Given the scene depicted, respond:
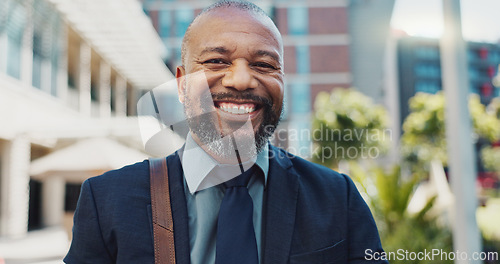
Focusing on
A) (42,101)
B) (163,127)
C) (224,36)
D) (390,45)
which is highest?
(390,45)

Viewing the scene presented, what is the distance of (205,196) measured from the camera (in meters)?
1.09

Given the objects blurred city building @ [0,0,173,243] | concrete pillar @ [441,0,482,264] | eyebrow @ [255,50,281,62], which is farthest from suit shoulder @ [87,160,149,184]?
blurred city building @ [0,0,173,243]

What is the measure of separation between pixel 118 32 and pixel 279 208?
11897 millimetres

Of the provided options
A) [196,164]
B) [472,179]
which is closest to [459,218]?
[472,179]

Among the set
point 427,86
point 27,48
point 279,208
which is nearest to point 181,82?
point 279,208

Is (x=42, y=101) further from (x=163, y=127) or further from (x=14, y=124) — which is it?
(x=163, y=127)

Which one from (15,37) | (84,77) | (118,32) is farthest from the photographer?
(84,77)

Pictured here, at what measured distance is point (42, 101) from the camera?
34.3ft

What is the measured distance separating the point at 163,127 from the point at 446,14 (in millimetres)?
2750

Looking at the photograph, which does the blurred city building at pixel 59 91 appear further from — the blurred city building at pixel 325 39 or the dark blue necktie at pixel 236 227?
the blurred city building at pixel 325 39

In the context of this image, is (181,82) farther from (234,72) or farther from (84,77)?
(84,77)

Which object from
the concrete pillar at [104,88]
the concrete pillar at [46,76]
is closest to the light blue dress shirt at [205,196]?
the concrete pillar at [46,76]

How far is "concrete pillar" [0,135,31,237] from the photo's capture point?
9.48 m

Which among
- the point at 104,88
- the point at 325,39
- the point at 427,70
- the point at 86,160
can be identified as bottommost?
the point at 86,160
